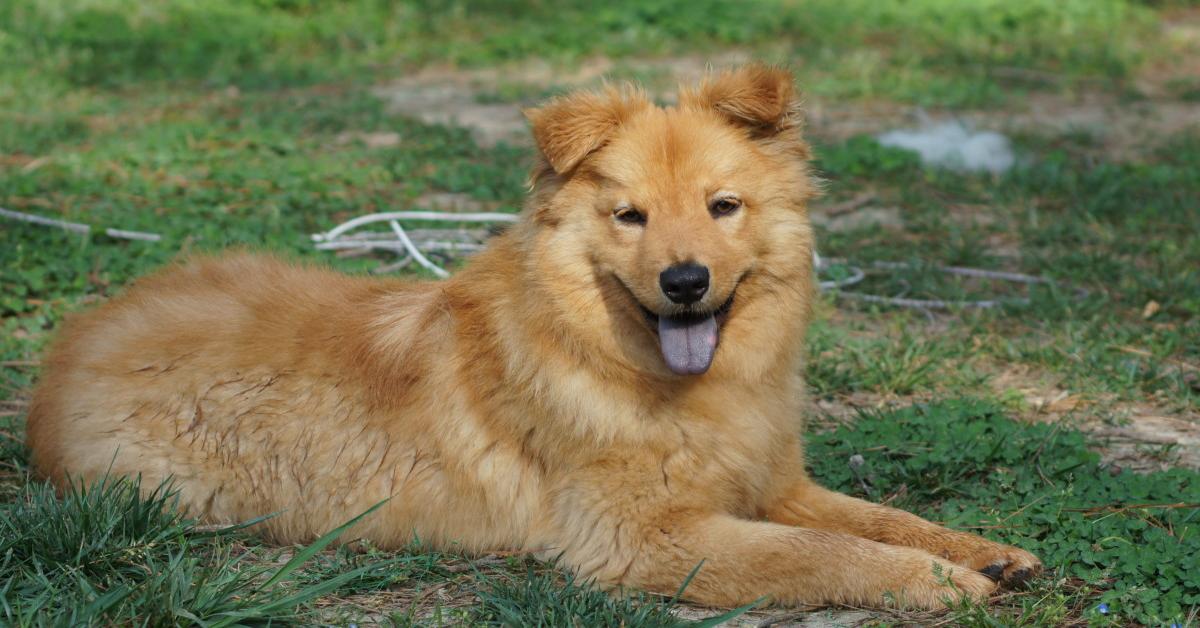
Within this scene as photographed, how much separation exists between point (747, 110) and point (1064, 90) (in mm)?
9697

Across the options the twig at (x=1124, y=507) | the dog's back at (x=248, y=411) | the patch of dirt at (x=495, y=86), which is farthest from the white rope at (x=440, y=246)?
the patch of dirt at (x=495, y=86)

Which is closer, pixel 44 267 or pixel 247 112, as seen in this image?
pixel 44 267

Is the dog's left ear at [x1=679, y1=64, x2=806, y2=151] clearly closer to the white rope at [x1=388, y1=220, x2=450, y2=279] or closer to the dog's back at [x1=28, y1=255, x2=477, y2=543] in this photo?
the dog's back at [x1=28, y1=255, x2=477, y2=543]

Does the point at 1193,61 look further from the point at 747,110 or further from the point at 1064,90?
the point at 747,110

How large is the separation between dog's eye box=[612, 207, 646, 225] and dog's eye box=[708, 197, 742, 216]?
0.26 meters

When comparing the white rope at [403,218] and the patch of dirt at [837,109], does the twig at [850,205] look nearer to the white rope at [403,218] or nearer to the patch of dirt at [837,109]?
the patch of dirt at [837,109]

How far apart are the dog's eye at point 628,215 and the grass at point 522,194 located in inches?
50.4

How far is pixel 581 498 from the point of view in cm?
418

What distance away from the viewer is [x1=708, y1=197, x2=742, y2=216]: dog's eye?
167 inches

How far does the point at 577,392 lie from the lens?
4.21m

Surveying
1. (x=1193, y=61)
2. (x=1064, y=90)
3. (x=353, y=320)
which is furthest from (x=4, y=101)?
(x=1193, y=61)

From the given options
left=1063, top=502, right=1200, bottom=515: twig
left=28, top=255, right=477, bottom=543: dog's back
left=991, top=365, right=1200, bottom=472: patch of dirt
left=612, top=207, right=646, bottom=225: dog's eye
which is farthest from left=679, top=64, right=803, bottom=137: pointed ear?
left=991, top=365, right=1200, bottom=472: patch of dirt

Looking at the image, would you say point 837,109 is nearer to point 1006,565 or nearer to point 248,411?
point 1006,565

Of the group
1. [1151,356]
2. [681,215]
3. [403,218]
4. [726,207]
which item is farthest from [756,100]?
[403,218]
